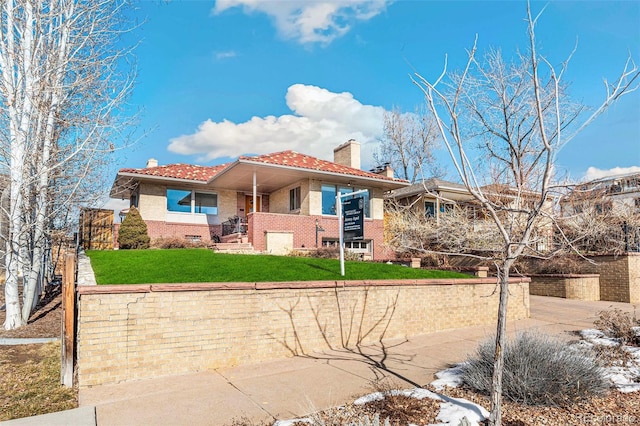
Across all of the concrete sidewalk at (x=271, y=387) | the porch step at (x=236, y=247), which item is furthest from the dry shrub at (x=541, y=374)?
the porch step at (x=236, y=247)

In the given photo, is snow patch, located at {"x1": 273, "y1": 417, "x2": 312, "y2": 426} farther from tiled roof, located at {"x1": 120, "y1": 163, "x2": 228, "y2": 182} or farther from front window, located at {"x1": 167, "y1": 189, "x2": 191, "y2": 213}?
front window, located at {"x1": 167, "y1": 189, "x2": 191, "y2": 213}

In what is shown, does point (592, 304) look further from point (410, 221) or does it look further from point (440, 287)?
point (410, 221)

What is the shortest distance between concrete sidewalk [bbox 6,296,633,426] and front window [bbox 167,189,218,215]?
1594 cm

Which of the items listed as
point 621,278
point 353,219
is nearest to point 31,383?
point 353,219

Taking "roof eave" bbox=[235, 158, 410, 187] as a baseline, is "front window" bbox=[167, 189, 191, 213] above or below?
below

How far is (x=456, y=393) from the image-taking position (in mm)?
5191

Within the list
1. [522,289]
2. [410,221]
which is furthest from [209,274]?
[410,221]

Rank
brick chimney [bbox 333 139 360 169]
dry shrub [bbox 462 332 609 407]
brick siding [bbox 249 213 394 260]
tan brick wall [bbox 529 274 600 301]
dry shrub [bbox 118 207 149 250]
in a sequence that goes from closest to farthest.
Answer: dry shrub [bbox 462 332 609 407]
tan brick wall [bbox 529 274 600 301]
dry shrub [bbox 118 207 149 250]
brick siding [bbox 249 213 394 260]
brick chimney [bbox 333 139 360 169]

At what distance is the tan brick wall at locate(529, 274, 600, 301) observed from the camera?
1545 centimetres

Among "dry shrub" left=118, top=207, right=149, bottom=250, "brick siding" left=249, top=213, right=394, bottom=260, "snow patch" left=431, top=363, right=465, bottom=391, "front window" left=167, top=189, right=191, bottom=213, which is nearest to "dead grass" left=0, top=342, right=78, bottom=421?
"snow patch" left=431, top=363, right=465, bottom=391

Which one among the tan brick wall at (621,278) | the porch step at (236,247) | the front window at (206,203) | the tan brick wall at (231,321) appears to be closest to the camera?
the tan brick wall at (231,321)

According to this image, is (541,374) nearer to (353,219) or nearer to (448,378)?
(448,378)

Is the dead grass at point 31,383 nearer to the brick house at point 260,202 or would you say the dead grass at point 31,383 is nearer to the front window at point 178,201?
the brick house at point 260,202

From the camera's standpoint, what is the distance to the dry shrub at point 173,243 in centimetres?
1861
